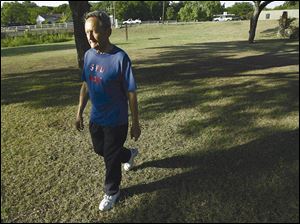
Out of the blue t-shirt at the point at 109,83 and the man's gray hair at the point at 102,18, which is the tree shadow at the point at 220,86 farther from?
the man's gray hair at the point at 102,18

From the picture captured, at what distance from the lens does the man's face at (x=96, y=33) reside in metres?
2.71

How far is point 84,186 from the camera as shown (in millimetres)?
3672

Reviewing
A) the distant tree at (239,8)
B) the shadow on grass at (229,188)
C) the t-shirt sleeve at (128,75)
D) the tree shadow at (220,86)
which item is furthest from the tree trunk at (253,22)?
the distant tree at (239,8)

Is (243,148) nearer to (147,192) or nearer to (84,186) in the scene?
(147,192)

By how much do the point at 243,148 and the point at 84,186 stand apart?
2.12 m

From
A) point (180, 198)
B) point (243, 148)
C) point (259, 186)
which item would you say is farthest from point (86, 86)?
point (243, 148)

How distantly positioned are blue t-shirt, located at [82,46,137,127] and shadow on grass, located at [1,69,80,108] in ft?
13.4

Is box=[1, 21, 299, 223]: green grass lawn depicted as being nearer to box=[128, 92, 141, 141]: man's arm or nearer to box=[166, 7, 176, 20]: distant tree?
box=[128, 92, 141, 141]: man's arm

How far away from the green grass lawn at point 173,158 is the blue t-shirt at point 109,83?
909 millimetres

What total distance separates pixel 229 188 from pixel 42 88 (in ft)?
20.6

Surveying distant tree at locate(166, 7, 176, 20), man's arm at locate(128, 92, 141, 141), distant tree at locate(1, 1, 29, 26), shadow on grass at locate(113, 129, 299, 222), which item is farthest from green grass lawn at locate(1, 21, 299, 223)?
distant tree at locate(166, 7, 176, 20)

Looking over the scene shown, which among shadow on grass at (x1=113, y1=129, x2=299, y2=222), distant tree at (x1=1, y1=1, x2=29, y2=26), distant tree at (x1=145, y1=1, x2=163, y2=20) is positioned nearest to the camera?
shadow on grass at (x1=113, y1=129, x2=299, y2=222)

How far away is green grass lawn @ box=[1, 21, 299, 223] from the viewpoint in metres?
3.22

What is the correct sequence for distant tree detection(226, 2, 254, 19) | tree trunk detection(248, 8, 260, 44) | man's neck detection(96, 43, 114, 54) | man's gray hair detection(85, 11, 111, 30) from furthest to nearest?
distant tree detection(226, 2, 254, 19) → tree trunk detection(248, 8, 260, 44) → man's neck detection(96, 43, 114, 54) → man's gray hair detection(85, 11, 111, 30)
